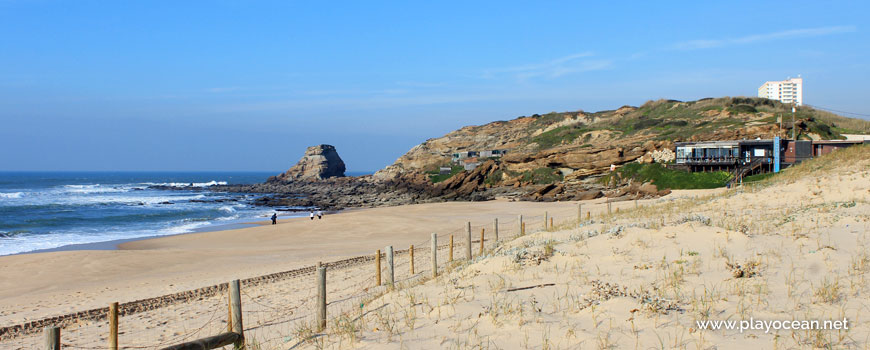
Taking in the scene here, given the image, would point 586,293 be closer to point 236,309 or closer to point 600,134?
point 236,309

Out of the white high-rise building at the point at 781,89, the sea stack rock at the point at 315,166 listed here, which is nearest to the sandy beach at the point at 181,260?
the sea stack rock at the point at 315,166

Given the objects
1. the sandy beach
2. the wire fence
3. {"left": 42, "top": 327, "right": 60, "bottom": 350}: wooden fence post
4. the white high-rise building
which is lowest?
the sandy beach

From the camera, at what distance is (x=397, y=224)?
3641 cm

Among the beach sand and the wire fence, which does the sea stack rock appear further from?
the wire fence

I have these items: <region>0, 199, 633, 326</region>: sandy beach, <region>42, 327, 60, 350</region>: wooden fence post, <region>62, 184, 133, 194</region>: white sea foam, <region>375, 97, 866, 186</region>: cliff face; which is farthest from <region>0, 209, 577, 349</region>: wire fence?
<region>62, 184, 133, 194</region>: white sea foam

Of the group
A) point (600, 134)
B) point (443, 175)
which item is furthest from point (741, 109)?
point (443, 175)

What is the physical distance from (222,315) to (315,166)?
406 ft

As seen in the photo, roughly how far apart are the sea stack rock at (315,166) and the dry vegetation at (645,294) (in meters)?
122

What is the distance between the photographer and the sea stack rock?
131 meters

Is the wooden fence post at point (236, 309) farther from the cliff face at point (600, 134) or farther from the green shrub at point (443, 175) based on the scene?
the green shrub at point (443, 175)

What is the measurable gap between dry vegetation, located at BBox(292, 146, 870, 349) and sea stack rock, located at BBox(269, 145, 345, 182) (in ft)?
401

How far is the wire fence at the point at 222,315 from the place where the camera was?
9.84 metres

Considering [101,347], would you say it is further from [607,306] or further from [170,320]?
[607,306]

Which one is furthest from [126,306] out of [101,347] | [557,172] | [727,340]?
[557,172]
